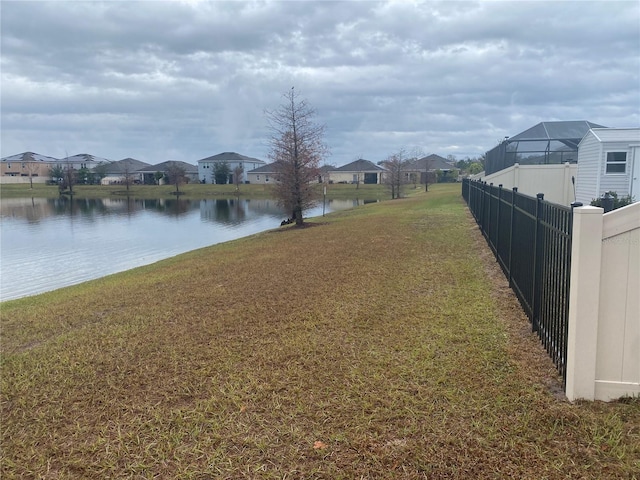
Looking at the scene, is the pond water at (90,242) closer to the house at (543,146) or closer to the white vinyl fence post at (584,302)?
the house at (543,146)

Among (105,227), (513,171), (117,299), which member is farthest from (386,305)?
(105,227)

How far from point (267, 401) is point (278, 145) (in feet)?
67.2

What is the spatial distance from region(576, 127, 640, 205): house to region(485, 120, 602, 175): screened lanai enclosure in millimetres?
6389

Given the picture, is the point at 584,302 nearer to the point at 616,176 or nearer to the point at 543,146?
the point at 616,176

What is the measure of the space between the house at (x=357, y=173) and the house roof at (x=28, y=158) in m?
75.4

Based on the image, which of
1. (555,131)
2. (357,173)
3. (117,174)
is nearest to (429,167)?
(357,173)

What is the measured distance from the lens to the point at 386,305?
6.39 meters

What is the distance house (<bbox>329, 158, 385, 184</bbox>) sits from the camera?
9488cm

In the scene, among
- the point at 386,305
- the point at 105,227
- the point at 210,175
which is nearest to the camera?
the point at 386,305

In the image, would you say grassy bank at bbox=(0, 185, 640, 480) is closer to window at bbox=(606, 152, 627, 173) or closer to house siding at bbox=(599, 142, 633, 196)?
house siding at bbox=(599, 142, 633, 196)

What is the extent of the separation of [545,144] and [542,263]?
22.4 m

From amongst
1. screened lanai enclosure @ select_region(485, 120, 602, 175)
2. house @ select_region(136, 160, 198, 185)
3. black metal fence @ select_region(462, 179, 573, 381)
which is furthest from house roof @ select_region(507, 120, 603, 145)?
house @ select_region(136, 160, 198, 185)

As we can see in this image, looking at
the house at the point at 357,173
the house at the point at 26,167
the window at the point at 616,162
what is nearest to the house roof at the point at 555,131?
the window at the point at 616,162

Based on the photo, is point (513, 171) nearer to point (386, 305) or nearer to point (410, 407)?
point (386, 305)
